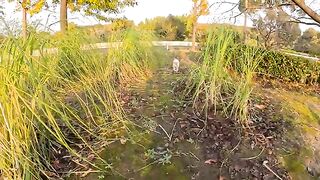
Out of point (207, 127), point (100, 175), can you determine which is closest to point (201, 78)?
point (207, 127)

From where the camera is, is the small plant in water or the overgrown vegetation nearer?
the small plant in water

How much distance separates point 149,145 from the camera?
9.06 ft

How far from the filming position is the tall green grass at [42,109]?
1950mm

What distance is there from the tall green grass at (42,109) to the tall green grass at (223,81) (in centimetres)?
93

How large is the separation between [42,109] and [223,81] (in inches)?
81.6

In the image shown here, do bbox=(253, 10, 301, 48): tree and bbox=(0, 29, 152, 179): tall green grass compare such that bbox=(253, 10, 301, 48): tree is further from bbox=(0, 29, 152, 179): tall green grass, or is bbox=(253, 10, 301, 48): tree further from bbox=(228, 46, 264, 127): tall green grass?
bbox=(0, 29, 152, 179): tall green grass

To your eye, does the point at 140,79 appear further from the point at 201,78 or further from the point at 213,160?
the point at 213,160

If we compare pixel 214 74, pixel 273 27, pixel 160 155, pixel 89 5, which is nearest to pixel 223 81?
pixel 214 74

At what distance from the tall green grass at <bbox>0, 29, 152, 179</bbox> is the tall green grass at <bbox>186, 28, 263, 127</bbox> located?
0.93 meters

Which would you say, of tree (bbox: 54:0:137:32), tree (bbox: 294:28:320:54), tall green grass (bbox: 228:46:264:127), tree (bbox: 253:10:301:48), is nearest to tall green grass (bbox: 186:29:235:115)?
tall green grass (bbox: 228:46:264:127)

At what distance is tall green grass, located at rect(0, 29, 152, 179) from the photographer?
1.95 meters

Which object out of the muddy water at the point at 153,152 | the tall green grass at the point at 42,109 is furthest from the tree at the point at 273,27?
the tall green grass at the point at 42,109

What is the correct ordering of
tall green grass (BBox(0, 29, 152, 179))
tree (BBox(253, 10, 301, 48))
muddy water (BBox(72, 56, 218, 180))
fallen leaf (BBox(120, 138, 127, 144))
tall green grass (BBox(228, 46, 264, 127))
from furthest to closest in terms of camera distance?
tree (BBox(253, 10, 301, 48)) < tall green grass (BBox(228, 46, 264, 127)) < fallen leaf (BBox(120, 138, 127, 144)) < muddy water (BBox(72, 56, 218, 180)) < tall green grass (BBox(0, 29, 152, 179))

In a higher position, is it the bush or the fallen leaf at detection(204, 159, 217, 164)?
the bush
